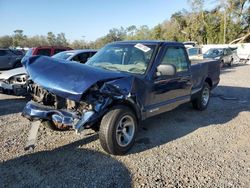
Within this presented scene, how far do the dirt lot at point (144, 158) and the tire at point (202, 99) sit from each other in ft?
2.57

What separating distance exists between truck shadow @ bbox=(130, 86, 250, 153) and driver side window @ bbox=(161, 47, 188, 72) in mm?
1264

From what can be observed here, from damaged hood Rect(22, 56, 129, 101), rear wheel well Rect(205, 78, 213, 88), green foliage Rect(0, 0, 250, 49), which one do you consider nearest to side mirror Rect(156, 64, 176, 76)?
damaged hood Rect(22, 56, 129, 101)

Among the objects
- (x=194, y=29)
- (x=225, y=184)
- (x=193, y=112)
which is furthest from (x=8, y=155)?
(x=194, y=29)

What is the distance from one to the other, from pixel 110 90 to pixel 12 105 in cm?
470

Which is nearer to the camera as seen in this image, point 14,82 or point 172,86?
point 172,86

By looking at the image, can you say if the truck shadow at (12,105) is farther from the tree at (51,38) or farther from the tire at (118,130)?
the tree at (51,38)

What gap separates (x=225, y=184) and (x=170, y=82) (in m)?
2.30

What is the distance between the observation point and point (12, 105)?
298 inches

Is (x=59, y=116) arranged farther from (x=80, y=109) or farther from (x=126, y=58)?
(x=126, y=58)

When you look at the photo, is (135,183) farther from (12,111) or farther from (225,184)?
(12,111)

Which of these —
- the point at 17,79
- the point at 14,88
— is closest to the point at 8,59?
the point at 17,79

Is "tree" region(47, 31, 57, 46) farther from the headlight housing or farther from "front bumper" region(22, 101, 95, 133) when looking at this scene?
"front bumper" region(22, 101, 95, 133)

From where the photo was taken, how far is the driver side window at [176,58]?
5.31 metres

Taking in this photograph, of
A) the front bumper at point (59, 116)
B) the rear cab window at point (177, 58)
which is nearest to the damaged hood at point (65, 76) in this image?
the front bumper at point (59, 116)
